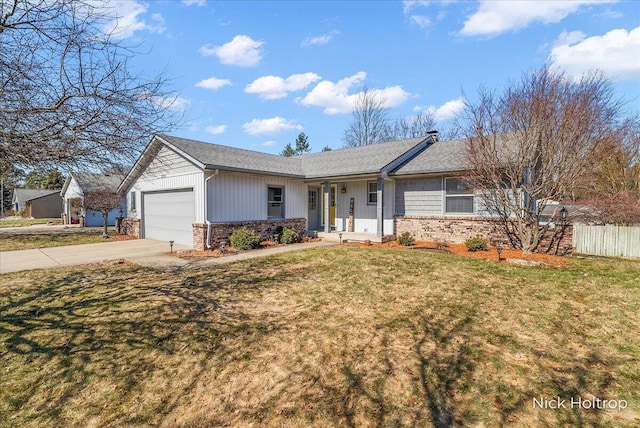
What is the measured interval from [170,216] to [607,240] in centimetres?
1625

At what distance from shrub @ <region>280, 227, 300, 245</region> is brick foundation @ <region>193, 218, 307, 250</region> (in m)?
0.59

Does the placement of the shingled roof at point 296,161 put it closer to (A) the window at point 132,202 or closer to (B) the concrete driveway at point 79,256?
(B) the concrete driveway at point 79,256

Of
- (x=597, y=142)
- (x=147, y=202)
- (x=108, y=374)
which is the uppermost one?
(x=597, y=142)

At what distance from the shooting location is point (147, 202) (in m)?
15.2

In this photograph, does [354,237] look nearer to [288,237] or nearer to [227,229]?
[288,237]

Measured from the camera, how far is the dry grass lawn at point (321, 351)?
286 cm

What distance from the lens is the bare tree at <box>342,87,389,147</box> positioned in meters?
31.0

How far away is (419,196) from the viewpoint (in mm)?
12445

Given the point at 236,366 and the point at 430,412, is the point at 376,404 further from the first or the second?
the point at 236,366

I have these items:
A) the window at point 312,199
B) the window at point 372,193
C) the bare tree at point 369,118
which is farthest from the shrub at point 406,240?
the bare tree at point 369,118

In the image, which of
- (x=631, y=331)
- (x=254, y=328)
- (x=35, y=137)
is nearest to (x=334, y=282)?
(x=254, y=328)

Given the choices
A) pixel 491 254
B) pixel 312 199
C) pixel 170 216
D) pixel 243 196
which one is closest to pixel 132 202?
pixel 170 216

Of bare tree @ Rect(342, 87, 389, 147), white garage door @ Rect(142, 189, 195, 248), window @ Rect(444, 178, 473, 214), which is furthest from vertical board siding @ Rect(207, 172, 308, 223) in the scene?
bare tree @ Rect(342, 87, 389, 147)

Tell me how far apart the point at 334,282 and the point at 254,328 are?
8.06 ft
